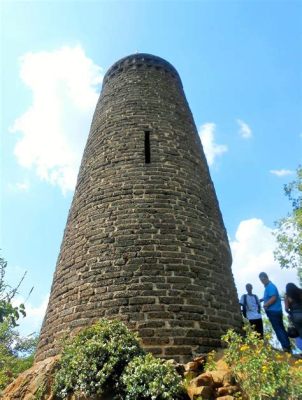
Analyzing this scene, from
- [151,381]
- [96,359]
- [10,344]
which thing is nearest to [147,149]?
[96,359]

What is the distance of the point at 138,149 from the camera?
360 inches

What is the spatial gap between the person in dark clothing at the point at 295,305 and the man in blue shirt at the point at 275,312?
60 centimetres

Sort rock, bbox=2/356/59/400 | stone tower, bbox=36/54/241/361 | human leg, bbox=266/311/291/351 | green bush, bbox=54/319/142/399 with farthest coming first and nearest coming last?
human leg, bbox=266/311/291/351, stone tower, bbox=36/54/241/361, rock, bbox=2/356/59/400, green bush, bbox=54/319/142/399

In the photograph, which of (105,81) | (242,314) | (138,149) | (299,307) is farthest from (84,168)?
(299,307)

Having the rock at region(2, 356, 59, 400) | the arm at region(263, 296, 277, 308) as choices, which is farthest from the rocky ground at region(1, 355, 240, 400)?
the arm at region(263, 296, 277, 308)

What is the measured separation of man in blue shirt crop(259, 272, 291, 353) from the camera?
720 cm

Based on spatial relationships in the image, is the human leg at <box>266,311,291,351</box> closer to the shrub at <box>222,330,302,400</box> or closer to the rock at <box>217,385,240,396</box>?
the shrub at <box>222,330,302,400</box>

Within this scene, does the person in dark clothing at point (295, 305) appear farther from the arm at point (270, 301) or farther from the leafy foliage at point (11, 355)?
the leafy foliage at point (11, 355)

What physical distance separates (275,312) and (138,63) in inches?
317

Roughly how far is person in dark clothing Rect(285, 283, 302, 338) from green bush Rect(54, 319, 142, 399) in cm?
283

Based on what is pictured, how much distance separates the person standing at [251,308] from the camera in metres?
8.05

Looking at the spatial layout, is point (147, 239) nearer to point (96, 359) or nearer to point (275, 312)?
point (96, 359)

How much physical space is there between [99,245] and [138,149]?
107 inches

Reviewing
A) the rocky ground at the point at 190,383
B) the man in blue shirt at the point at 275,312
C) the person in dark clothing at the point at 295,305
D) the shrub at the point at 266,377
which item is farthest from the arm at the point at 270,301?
the shrub at the point at 266,377
